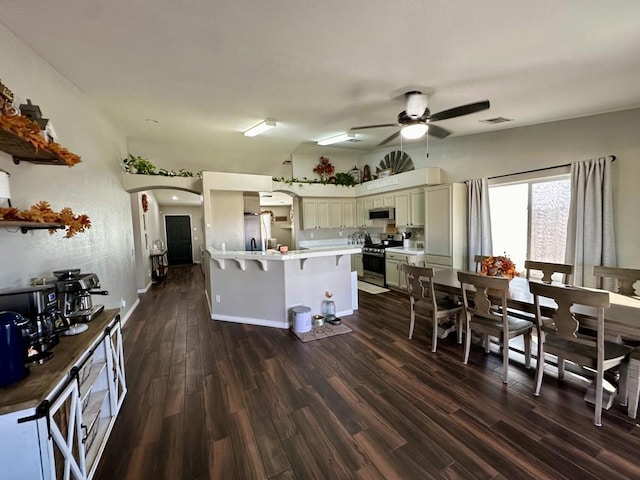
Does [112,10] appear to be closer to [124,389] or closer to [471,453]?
[124,389]

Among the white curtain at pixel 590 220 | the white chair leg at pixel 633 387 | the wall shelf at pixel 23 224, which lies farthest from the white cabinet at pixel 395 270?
the wall shelf at pixel 23 224

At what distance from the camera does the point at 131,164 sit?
5105 millimetres

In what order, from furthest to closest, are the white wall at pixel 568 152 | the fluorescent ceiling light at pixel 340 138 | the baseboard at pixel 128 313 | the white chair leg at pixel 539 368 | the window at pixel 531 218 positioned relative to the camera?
1. the fluorescent ceiling light at pixel 340 138
2. the baseboard at pixel 128 313
3. the window at pixel 531 218
4. the white wall at pixel 568 152
5. the white chair leg at pixel 539 368

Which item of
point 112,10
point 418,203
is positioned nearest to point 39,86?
point 112,10

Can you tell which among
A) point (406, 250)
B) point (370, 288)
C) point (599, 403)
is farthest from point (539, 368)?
point (370, 288)

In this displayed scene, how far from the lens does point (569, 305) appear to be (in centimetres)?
211

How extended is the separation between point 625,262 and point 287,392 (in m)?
4.29

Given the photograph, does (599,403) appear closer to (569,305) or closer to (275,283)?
(569,305)

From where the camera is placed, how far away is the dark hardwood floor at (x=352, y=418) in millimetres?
1726

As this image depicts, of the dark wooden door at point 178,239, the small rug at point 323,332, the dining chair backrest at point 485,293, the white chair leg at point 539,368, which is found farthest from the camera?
the dark wooden door at point 178,239

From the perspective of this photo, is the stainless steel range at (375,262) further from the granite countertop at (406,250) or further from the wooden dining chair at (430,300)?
the wooden dining chair at (430,300)

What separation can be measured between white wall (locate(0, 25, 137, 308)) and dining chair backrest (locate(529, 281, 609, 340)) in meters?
3.99

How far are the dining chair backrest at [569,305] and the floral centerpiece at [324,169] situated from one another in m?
5.56

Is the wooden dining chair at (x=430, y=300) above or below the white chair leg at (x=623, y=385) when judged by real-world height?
above
